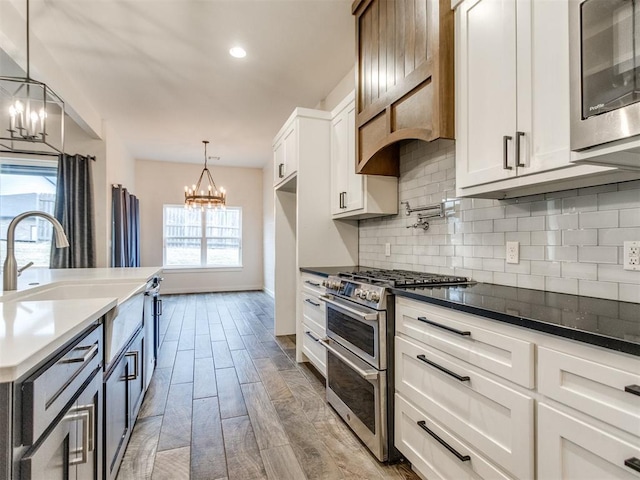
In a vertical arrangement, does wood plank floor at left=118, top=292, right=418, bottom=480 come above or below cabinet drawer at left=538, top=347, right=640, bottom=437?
below

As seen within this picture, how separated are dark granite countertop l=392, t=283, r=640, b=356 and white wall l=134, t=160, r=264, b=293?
6810 mm

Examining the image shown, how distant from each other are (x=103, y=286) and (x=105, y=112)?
3.46 m

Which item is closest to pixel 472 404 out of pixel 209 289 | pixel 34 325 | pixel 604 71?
pixel 604 71

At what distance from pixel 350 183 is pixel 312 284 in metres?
0.95

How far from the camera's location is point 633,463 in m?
0.85

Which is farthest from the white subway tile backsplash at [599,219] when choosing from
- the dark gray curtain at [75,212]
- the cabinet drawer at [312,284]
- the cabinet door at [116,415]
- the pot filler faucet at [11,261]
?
the dark gray curtain at [75,212]

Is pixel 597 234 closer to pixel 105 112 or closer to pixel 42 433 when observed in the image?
pixel 42 433

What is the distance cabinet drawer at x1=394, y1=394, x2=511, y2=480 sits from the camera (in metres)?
1.33

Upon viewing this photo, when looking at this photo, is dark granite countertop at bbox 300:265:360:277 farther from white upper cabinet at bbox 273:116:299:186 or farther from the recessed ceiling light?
the recessed ceiling light

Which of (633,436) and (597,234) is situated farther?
(597,234)

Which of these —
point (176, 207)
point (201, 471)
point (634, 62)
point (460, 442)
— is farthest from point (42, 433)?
point (176, 207)

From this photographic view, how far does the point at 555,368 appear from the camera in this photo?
3.42 ft

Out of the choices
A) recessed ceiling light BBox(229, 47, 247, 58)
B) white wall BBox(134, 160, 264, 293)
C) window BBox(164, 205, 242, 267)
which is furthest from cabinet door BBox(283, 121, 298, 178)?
white wall BBox(134, 160, 264, 293)

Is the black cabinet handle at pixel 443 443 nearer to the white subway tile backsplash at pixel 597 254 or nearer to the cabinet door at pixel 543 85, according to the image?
the white subway tile backsplash at pixel 597 254
